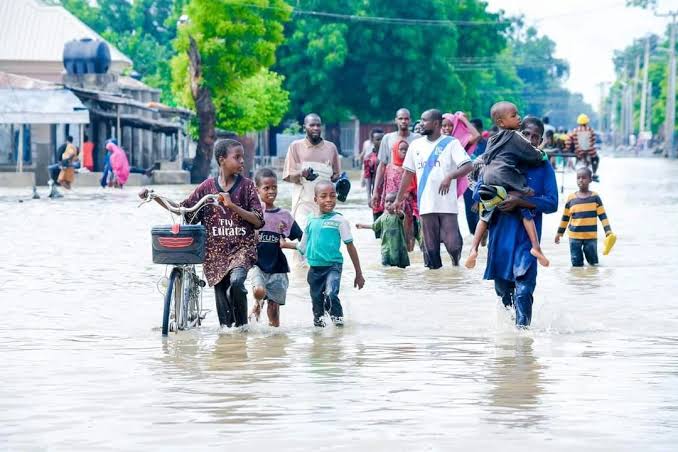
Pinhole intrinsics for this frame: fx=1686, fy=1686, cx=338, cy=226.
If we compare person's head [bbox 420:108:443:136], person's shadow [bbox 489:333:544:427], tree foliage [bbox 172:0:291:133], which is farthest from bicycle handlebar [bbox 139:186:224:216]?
tree foliage [bbox 172:0:291:133]

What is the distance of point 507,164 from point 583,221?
626cm

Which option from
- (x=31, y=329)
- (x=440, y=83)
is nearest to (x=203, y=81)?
(x=440, y=83)

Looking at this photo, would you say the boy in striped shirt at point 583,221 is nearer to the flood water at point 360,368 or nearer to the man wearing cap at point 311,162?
the flood water at point 360,368

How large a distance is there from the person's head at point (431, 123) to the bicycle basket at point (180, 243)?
5.62 meters

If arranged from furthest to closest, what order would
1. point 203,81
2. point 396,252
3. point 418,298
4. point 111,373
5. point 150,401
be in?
point 203,81
point 396,252
point 418,298
point 111,373
point 150,401

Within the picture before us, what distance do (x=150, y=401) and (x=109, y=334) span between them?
3.29 meters

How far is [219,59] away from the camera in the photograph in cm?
5472

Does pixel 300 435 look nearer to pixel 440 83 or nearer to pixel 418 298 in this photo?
pixel 418 298

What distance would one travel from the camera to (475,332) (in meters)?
11.9

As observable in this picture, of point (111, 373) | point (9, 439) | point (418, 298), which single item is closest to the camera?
point (9, 439)

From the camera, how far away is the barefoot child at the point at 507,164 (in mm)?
11336

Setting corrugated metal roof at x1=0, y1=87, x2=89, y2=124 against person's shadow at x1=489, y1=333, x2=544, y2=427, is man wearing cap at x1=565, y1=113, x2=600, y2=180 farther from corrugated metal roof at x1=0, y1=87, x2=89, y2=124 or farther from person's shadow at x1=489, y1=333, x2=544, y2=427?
person's shadow at x1=489, y1=333, x2=544, y2=427

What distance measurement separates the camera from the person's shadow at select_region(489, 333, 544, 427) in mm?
8141

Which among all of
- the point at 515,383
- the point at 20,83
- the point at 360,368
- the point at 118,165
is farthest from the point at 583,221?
the point at 20,83
